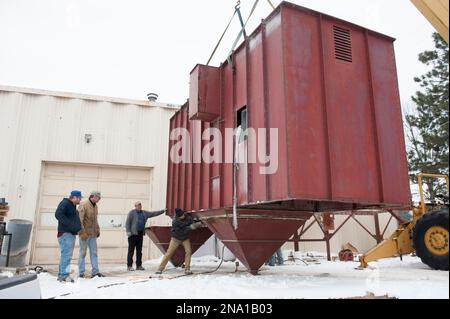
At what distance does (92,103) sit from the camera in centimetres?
1386

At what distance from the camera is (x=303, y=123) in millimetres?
5660

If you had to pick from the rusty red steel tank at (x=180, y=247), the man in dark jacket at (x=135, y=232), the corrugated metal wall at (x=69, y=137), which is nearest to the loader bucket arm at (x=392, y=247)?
the rusty red steel tank at (x=180, y=247)

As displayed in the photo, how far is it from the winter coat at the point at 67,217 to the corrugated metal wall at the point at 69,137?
20.2ft

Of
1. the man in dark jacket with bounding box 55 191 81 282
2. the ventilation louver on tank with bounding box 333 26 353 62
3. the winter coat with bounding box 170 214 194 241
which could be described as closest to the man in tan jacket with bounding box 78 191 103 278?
the man in dark jacket with bounding box 55 191 81 282

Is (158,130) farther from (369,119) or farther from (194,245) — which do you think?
(369,119)

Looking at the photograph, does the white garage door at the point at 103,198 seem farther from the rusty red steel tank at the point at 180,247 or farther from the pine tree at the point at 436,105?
the pine tree at the point at 436,105

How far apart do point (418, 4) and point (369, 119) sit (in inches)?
152

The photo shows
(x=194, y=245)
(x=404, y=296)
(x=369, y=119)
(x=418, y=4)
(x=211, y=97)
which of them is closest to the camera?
(x=418, y=4)

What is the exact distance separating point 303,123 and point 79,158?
33.0 ft

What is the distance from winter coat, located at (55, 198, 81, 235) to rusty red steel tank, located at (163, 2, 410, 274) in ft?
8.96

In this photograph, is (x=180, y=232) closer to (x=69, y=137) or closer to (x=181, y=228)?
(x=181, y=228)

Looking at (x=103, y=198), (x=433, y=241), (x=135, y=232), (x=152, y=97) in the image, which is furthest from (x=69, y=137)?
(x=433, y=241)

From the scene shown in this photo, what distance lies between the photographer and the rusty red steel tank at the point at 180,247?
32.0ft
